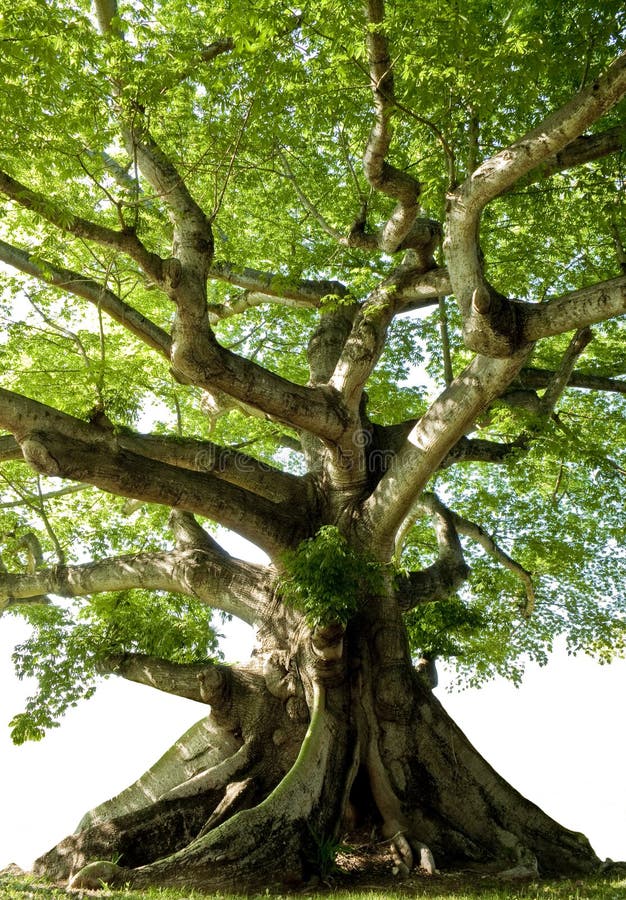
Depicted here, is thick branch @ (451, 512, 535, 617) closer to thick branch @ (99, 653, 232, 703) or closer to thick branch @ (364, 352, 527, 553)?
thick branch @ (364, 352, 527, 553)

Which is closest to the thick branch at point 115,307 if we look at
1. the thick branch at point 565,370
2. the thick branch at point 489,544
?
the thick branch at point 565,370

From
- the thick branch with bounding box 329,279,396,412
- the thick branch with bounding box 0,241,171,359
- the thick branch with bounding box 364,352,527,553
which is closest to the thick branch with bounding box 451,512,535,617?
the thick branch with bounding box 364,352,527,553

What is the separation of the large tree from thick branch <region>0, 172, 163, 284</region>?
1.6 inches

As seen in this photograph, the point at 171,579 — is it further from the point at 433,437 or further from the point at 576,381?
the point at 576,381

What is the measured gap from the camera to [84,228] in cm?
723

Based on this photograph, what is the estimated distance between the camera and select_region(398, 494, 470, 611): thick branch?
10.2 metres

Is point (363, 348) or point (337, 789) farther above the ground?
point (363, 348)

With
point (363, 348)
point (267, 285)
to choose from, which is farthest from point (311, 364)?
point (363, 348)

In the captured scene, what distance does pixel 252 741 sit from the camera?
340 inches

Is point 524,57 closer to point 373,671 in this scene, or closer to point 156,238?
point 156,238

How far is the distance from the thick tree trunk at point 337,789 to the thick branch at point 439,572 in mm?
903

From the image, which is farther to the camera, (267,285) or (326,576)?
→ (267,285)

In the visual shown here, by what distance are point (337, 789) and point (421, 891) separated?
1393mm

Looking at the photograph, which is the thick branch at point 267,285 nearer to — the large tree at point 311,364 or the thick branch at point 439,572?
the large tree at point 311,364
